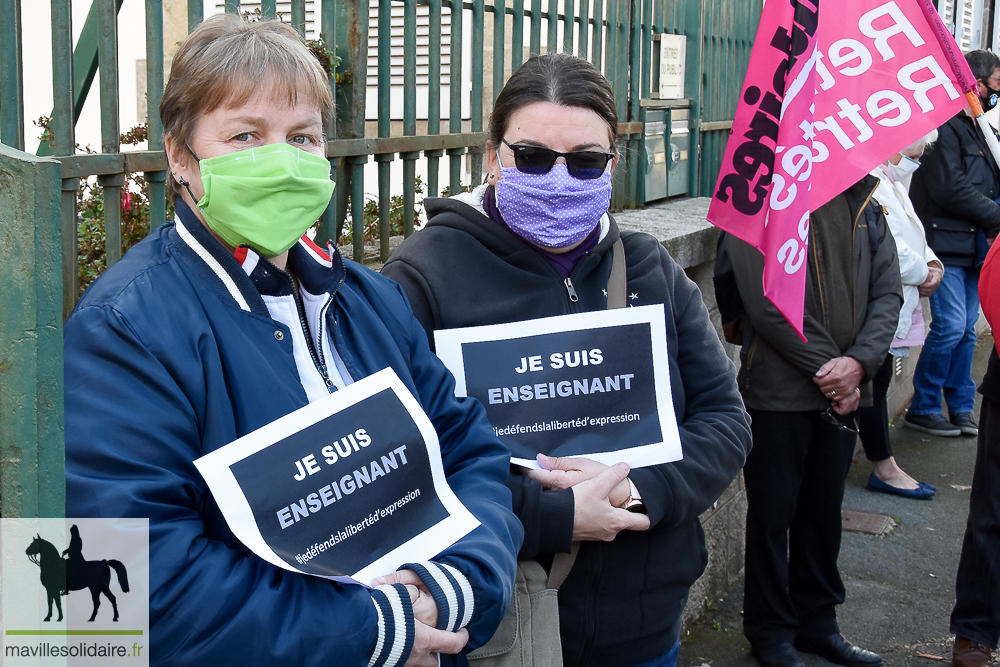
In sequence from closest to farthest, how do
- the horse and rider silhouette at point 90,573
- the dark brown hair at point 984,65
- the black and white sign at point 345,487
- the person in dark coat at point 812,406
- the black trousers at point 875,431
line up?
the horse and rider silhouette at point 90,573 → the black and white sign at point 345,487 → the person in dark coat at point 812,406 → the black trousers at point 875,431 → the dark brown hair at point 984,65

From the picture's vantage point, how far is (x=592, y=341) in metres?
2.16

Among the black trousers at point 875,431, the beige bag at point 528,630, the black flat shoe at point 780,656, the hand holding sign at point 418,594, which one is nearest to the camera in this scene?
the hand holding sign at point 418,594

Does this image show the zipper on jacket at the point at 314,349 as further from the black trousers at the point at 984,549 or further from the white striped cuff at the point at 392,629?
the black trousers at the point at 984,549

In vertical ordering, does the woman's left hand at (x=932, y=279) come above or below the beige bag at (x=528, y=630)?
above

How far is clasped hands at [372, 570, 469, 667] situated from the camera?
1.50 m

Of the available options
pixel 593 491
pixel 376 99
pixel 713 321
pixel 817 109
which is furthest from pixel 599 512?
pixel 713 321

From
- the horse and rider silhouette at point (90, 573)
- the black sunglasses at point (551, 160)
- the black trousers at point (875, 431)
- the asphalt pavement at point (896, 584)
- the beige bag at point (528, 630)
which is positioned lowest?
the asphalt pavement at point (896, 584)

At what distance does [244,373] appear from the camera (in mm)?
1448

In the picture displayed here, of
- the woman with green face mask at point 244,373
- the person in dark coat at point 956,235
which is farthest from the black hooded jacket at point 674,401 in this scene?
the person in dark coat at point 956,235

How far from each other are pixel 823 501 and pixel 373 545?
2790 millimetres

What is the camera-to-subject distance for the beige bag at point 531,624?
1.92 metres

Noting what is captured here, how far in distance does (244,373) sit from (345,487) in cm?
23

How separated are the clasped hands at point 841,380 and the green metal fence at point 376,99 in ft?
4.62

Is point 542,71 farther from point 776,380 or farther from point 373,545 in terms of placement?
point 776,380
